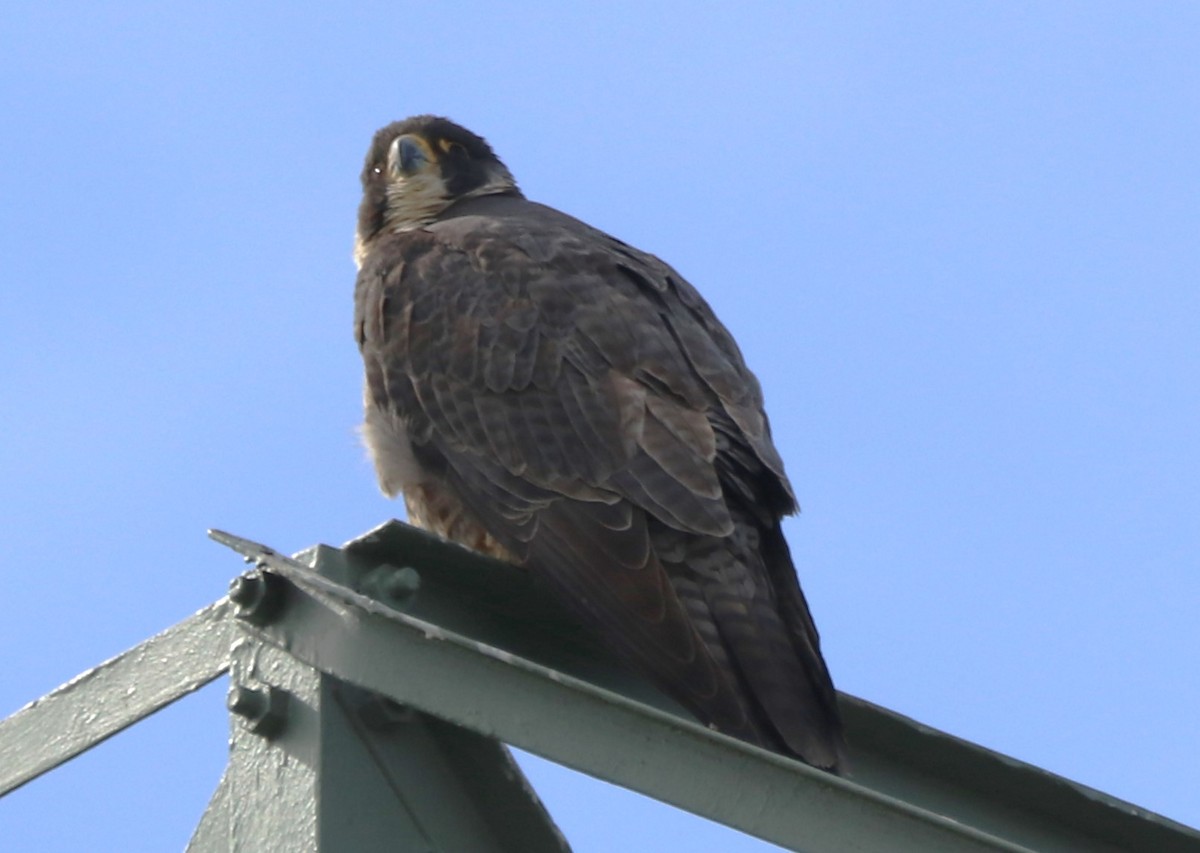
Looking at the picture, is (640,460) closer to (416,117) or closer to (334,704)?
(334,704)

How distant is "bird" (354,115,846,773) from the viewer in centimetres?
316

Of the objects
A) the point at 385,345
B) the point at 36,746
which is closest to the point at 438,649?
the point at 36,746

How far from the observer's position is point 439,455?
4.09 m

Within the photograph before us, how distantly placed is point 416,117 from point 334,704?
14.1 ft

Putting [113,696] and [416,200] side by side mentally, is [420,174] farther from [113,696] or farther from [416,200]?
[113,696]

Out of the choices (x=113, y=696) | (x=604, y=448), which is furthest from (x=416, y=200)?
(x=113, y=696)

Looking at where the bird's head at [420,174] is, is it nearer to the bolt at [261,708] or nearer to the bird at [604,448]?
the bird at [604,448]

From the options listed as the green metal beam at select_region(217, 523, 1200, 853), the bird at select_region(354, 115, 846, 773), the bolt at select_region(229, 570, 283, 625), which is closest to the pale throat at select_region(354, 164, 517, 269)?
the bird at select_region(354, 115, 846, 773)

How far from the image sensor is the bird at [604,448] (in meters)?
Answer: 3.16

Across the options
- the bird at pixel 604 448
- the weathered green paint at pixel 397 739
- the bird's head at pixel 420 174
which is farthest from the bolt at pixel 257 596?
the bird's head at pixel 420 174

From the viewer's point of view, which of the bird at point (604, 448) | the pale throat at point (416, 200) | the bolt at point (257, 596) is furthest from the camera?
the pale throat at point (416, 200)

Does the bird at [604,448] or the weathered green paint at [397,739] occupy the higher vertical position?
the bird at [604,448]

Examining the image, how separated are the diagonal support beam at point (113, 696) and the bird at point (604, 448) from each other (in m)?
1.02

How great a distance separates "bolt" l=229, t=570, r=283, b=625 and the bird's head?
11.5ft
